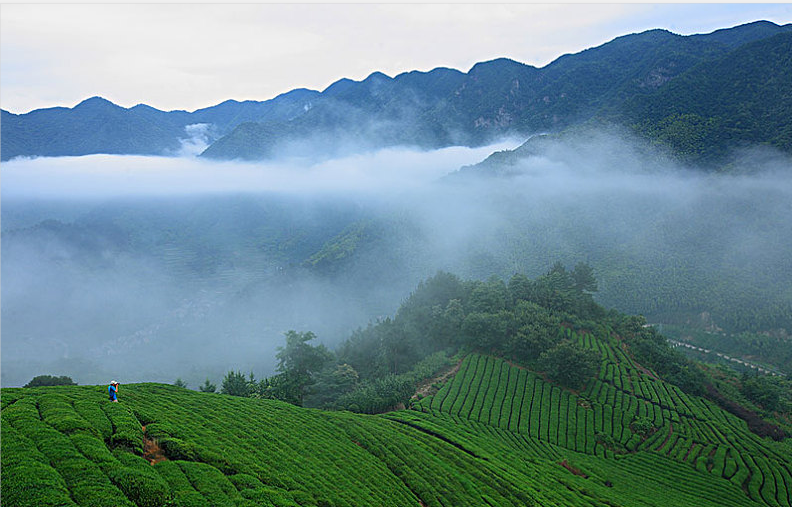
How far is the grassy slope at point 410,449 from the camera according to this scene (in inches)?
617

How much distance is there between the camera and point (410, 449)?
32.8 metres

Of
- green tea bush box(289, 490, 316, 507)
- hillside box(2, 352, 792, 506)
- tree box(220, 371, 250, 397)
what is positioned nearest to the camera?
hillside box(2, 352, 792, 506)

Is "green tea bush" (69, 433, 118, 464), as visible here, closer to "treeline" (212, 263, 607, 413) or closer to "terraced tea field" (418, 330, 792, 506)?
"treeline" (212, 263, 607, 413)

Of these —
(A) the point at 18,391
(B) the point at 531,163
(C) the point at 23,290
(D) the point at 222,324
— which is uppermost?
(B) the point at 531,163

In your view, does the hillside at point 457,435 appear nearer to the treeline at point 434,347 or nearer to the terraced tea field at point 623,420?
the terraced tea field at point 623,420

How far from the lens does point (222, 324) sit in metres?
156

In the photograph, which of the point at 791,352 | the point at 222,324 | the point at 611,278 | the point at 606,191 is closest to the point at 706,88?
the point at 606,191

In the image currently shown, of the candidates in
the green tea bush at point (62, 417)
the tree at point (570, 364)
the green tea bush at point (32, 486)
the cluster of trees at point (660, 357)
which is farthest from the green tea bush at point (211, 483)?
the cluster of trees at point (660, 357)

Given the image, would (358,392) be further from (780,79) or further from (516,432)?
(780,79)

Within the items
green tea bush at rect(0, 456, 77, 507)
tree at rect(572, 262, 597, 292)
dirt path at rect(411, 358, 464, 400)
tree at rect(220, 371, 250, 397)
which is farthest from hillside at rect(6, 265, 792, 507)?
tree at rect(220, 371, 250, 397)

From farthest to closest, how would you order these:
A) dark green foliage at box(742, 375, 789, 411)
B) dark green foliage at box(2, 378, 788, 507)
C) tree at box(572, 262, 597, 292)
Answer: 1. tree at box(572, 262, 597, 292)
2. dark green foliage at box(742, 375, 789, 411)
3. dark green foliage at box(2, 378, 788, 507)

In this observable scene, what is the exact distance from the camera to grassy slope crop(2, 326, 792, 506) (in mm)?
15672

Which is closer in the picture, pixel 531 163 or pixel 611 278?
pixel 611 278

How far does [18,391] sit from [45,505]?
13288 millimetres
